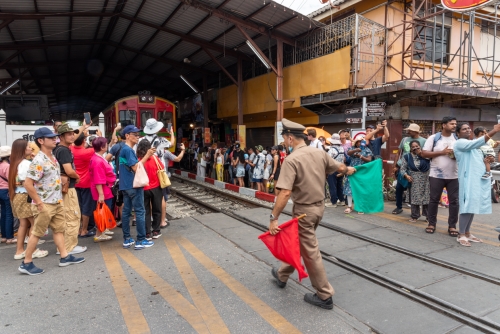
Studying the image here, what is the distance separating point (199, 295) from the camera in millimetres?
3654

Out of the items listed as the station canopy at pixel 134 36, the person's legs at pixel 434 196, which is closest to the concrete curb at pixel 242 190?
the person's legs at pixel 434 196

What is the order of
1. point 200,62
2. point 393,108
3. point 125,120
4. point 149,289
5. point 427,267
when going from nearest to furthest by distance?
point 149,289
point 427,267
point 393,108
point 125,120
point 200,62

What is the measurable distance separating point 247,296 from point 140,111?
12580mm

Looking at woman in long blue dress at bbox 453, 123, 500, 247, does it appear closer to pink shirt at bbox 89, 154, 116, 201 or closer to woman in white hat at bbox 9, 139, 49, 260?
pink shirt at bbox 89, 154, 116, 201

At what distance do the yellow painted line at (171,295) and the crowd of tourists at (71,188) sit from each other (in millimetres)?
624

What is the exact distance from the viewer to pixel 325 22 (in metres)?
13.9

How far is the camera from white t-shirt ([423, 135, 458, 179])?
18.0 ft

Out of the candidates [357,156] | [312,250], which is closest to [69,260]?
[312,250]

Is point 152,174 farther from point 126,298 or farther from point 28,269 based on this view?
point 126,298

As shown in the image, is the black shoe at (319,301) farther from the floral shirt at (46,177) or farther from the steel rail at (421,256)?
the floral shirt at (46,177)

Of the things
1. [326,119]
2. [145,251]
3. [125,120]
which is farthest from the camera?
[125,120]

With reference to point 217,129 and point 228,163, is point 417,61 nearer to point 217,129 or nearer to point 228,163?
point 228,163

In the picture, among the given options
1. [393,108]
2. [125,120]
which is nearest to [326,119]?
[393,108]

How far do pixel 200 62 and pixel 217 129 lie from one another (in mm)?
5063
